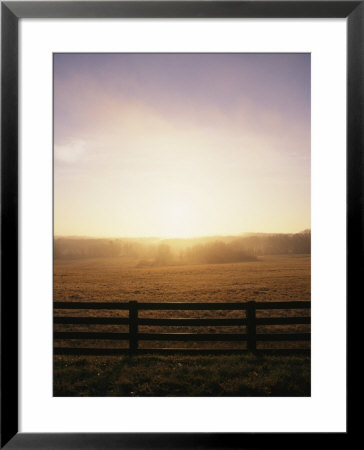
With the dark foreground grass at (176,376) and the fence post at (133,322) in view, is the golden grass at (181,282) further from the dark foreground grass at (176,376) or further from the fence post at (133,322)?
the fence post at (133,322)

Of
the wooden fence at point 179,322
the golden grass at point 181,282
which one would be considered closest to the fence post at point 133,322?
the wooden fence at point 179,322

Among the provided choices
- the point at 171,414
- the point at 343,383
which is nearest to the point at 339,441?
the point at 343,383

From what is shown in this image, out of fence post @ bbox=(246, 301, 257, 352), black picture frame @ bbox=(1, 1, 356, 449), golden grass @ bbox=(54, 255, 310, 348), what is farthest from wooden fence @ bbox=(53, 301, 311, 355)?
golden grass @ bbox=(54, 255, 310, 348)

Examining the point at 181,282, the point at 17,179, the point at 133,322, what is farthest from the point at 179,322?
the point at 181,282

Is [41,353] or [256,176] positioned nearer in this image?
[41,353]

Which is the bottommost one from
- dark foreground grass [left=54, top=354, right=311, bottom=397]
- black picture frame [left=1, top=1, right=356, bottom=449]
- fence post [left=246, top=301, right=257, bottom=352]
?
dark foreground grass [left=54, top=354, right=311, bottom=397]

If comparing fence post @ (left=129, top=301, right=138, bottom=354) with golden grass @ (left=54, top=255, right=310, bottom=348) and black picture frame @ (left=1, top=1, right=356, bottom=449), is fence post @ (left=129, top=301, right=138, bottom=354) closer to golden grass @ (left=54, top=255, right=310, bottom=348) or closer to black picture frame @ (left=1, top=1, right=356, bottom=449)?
black picture frame @ (left=1, top=1, right=356, bottom=449)

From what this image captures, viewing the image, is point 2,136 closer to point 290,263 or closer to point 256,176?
point 256,176
